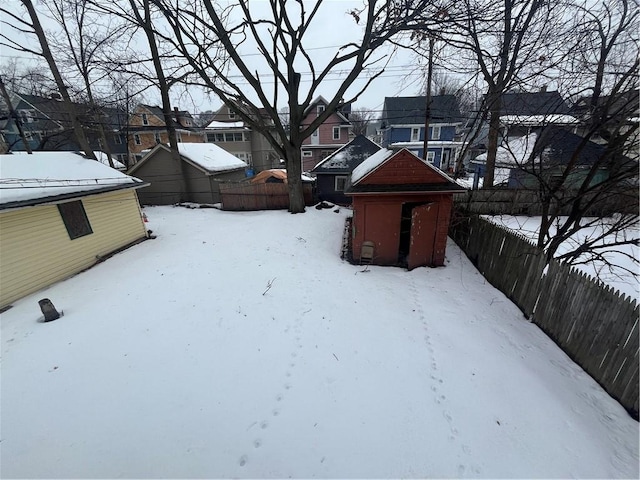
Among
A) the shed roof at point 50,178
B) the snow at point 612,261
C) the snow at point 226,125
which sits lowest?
the snow at point 612,261

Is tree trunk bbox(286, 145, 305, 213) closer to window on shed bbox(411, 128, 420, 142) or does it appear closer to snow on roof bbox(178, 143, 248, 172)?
snow on roof bbox(178, 143, 248, 172)

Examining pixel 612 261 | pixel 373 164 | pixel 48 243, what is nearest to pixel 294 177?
pixel 373 164

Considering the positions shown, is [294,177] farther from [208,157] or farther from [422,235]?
[208,157]

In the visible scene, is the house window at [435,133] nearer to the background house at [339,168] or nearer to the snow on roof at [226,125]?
the background house at [339,168]

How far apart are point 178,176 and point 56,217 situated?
11.0 metres

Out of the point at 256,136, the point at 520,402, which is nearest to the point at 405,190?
the point at 520,402

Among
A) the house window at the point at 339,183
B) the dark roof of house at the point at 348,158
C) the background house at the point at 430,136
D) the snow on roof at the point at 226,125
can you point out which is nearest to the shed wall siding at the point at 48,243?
the dark roof of house at the point at 348,158

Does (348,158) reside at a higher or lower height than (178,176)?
higher

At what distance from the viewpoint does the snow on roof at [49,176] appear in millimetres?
6652

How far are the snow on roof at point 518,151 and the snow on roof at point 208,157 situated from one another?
1670 centimetres

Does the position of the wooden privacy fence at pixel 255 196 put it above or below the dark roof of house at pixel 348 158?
below

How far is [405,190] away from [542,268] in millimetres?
3608

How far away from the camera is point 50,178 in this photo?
7840mm

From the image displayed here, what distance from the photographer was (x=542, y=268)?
5.21 m
